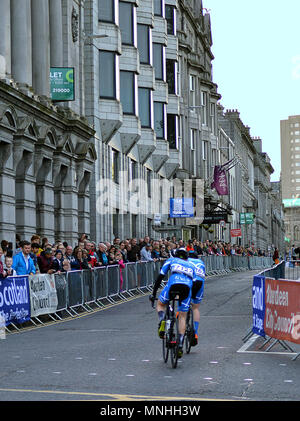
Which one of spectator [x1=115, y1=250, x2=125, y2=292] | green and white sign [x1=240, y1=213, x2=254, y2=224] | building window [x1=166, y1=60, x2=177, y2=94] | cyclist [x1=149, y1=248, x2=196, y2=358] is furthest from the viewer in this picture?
green and white sign [x1=240, y1=213, x2=254, y2=224]

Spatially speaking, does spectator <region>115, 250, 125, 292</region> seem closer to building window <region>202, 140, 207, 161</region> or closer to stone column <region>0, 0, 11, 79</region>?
stone column <region>0, 0, 11, 79</region>

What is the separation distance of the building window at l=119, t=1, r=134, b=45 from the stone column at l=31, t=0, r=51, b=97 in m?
9.23

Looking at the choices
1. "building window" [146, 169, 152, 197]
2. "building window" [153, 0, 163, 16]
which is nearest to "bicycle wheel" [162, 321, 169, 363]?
"building window" [146, 169, 152, 197]

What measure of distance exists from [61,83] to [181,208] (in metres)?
17.5

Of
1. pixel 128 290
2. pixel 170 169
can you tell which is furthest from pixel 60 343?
pixel 170 169

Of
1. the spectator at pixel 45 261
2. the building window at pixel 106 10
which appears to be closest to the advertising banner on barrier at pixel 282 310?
the spectator at pixel 45 261

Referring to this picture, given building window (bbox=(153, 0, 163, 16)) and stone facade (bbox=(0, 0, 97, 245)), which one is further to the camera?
building window (bbox=(153, 0, 163, 16))

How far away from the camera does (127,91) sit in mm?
40844

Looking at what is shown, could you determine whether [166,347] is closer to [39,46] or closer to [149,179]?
[39,46]

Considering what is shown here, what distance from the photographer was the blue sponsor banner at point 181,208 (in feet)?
153

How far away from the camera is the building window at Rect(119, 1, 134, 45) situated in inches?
1604

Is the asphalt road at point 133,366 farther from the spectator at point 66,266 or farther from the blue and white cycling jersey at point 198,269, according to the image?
the spectator at point 66,266

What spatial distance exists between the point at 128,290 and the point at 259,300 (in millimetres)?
12767

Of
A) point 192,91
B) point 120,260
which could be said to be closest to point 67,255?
point 120,260
